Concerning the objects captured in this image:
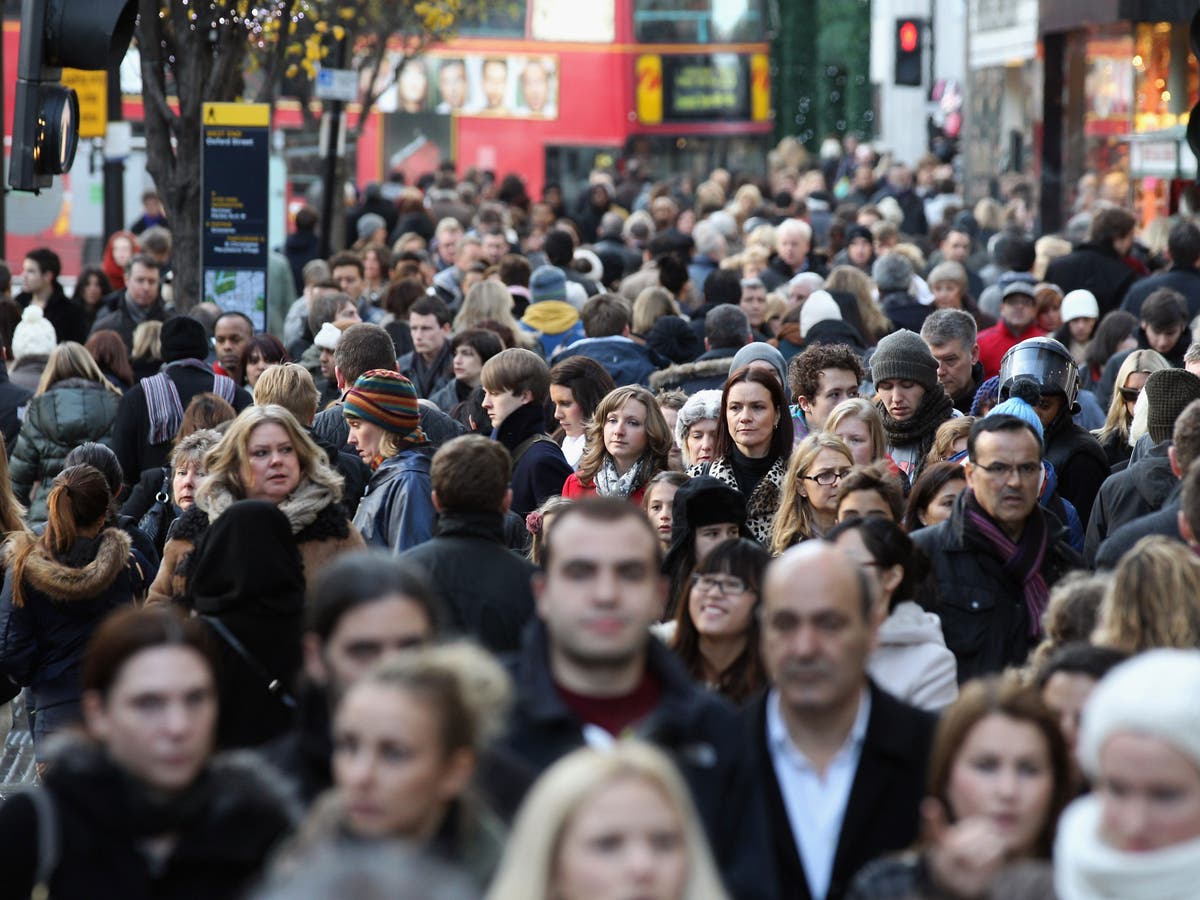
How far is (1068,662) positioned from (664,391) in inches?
248

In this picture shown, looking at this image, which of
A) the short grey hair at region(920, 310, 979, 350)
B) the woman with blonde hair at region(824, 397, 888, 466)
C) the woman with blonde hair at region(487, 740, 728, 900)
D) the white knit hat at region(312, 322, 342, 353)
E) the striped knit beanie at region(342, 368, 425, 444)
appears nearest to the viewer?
the woman with blonde hair at region(487, 740, 728, 900)

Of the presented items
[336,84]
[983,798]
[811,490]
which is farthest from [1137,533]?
[336,84]

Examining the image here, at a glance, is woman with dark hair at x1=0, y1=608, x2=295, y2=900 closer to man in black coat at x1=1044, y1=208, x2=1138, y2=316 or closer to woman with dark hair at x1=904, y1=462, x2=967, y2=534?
woman with dark hair at x1=904, y1=462, x2=967, y2=534

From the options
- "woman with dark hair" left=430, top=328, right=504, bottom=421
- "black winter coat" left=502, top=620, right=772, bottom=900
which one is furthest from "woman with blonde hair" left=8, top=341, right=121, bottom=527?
"black winter coat" left=502, top=620, right=772, bottom=900

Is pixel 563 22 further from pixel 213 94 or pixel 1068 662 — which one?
pixel 1068 662

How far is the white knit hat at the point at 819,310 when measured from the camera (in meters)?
12.8

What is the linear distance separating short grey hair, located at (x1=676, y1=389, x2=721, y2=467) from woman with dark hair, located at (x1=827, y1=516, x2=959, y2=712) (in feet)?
9.95

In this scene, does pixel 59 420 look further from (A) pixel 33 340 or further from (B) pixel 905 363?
(B) pixel 905 363

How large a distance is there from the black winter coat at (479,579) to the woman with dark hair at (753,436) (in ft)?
8.32

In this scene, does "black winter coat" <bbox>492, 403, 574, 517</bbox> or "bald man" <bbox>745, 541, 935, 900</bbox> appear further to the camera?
"black winter coat" <bbox>492, 403, 574, 517</bbox>

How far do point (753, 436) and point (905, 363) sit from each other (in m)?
0.91

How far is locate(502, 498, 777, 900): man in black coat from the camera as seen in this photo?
4.36 m

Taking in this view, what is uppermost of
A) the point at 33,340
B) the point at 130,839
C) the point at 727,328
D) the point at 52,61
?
the point at 52,61

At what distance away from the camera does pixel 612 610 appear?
14.6ft
